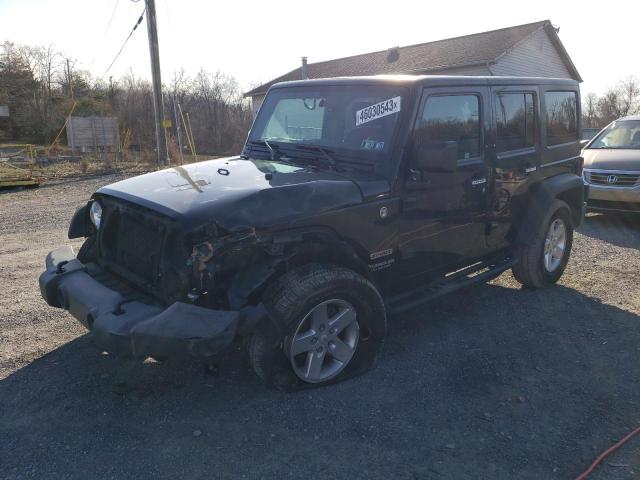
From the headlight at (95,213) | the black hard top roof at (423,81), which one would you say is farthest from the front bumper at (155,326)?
the black hard top roof at (423,81)

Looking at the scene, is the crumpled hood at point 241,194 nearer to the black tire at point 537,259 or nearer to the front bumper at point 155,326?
the front bumper at point 155,326

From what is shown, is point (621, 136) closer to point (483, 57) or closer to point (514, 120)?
point (514, 120)

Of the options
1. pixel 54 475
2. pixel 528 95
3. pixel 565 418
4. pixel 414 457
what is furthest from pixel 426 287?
pixel 54 475

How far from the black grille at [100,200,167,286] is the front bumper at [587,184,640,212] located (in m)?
7.76

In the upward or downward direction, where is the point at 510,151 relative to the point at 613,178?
upward

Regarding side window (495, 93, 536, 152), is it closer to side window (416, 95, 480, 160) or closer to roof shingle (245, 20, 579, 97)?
side window (416, 95, 480, 160)

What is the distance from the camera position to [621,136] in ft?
31.8

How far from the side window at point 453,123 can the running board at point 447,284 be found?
1053 millimetres

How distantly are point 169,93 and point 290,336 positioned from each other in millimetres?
34424

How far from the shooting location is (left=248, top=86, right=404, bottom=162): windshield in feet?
12.9

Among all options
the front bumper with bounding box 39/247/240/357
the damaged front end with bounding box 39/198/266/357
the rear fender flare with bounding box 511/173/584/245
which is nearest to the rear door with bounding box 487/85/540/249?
the rear fender flare with bounding box 511/173/584/245

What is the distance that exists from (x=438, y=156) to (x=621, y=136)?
768 centimetres

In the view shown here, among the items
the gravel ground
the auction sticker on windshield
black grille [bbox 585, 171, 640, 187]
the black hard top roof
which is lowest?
the gravel ground

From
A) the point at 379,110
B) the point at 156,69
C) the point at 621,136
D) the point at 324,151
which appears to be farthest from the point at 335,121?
the point at 156,69
